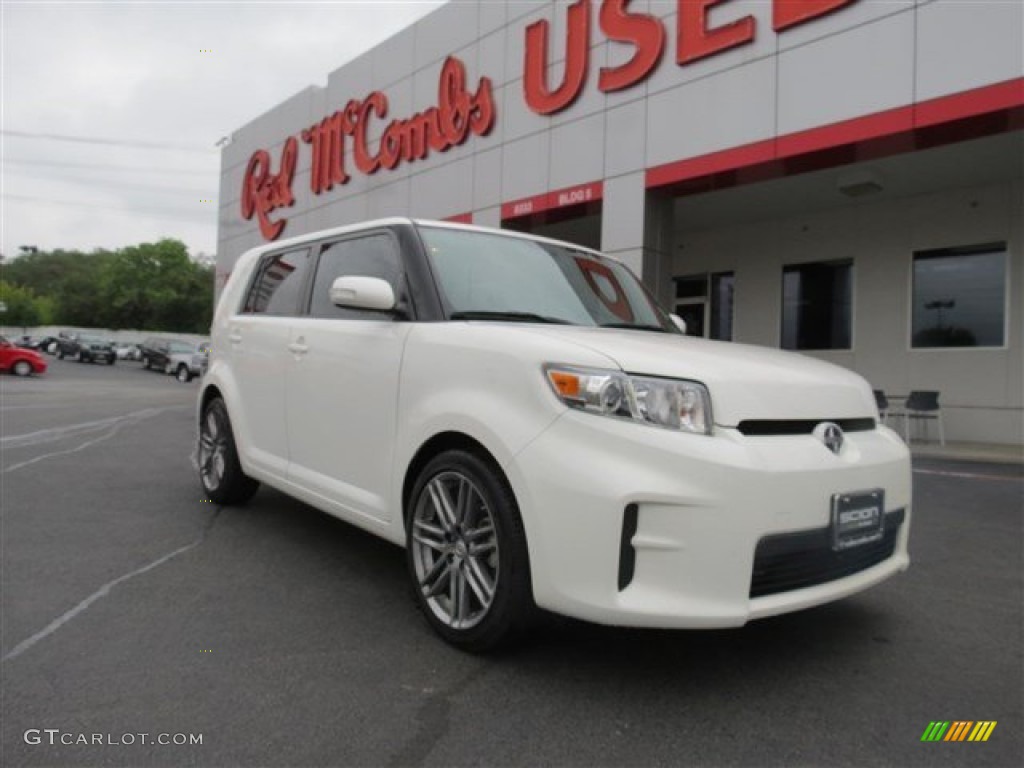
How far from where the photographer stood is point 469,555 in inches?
112

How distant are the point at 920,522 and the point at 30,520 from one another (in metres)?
6.33

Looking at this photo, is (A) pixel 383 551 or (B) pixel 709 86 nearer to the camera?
(A) pixel 383 551

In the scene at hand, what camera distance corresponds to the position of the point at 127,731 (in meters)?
2.29

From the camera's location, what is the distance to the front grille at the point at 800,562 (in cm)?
242

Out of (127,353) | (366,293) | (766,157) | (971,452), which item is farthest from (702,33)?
(127,353)

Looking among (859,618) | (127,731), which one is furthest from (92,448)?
(859,618)

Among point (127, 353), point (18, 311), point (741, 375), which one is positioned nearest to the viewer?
point (741, 375)

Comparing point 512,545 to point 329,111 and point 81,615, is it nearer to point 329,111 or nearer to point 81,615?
point 81,615

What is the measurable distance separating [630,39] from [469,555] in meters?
12.2

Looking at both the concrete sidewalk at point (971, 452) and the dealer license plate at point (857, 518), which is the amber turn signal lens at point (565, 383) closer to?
the dealer license plate at point (857, 518)

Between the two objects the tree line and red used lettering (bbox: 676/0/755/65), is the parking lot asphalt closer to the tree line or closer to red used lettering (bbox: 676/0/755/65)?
red used lettering (bbox: 676/0/755/65)

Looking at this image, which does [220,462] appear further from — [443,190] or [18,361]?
[18,361]

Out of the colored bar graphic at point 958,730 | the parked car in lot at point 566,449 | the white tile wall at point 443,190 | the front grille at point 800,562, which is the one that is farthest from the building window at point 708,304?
the colored bar graphic at point 958,730

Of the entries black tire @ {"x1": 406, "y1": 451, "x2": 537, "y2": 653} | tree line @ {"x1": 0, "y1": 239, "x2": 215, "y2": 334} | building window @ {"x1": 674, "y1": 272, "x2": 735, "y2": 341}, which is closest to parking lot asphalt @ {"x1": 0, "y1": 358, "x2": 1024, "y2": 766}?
black tire @ {"x1": 406, "y1": 451, "x2": 537, "y2": 653}
